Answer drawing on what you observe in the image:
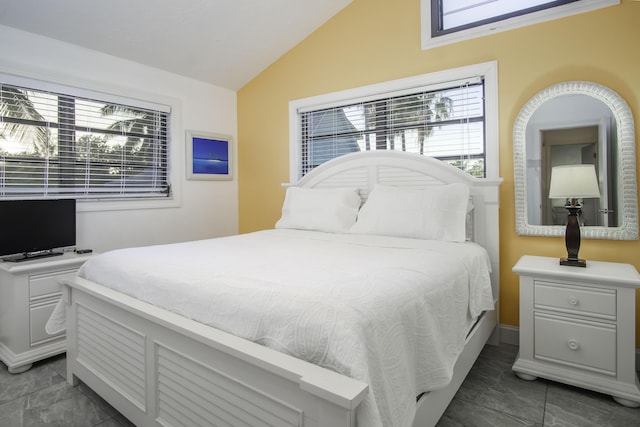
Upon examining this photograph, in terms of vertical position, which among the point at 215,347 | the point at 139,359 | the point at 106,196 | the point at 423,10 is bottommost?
the point at 139,359

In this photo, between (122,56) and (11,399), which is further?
(122,56)

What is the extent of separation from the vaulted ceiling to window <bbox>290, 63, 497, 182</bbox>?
702mm

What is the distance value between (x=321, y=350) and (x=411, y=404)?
365 millimetres

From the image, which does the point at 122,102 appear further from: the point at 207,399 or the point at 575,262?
the point at 575,262

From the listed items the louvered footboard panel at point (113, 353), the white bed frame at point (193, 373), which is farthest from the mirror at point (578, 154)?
the louvered footboard panel at point (113, 353)

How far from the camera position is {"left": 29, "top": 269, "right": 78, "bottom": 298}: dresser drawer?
2.29 meters

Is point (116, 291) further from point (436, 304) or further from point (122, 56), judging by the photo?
point (122, 56)

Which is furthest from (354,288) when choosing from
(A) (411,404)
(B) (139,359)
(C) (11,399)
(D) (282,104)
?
(D) (282,104)

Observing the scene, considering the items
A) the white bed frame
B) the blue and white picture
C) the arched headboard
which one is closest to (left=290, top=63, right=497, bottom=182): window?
the arched headboard

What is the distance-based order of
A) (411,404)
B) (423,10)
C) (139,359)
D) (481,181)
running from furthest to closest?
(423,10)
(481,181)
(139,359)
(411,404)

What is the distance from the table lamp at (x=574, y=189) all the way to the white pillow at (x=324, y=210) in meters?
1.38

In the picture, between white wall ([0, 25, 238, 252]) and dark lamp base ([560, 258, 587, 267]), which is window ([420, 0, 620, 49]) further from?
white wall ([0, 25, 238, 252])

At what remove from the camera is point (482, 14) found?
8.91 ft

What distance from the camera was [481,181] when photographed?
8.34ft
